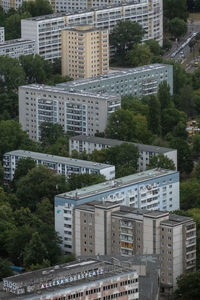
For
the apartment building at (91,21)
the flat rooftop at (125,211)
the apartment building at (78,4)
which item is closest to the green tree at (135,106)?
the apartment building at (91,21)

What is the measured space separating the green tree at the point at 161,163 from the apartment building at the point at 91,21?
2126 cm

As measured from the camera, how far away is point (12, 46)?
79312 millimetres

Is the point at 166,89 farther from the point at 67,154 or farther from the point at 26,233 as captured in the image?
the point at 26,233

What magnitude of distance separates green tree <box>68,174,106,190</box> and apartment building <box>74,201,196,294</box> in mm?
4797

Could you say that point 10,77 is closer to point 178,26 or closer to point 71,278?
point 178,26

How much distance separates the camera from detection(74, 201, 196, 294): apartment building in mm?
50719

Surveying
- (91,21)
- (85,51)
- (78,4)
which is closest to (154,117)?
(85,51)

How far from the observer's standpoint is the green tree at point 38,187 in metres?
57.5

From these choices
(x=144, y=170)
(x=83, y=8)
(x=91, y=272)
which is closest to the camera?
(x=91, y=272)

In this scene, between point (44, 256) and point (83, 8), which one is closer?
point (44, 256)

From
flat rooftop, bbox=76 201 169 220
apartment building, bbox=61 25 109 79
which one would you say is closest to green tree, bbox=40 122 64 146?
apartment building, bbox=61 25 109 79

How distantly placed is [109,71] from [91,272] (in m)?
33.8

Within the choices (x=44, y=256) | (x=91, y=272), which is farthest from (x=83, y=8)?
(x=91, y=272)

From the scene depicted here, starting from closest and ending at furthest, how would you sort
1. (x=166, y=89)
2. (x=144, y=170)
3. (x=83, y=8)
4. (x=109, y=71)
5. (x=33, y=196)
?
(x=33, y=196), (x=144, y=170), (x=166, y=89), (x=109, y=71), (x=83, y=8)
